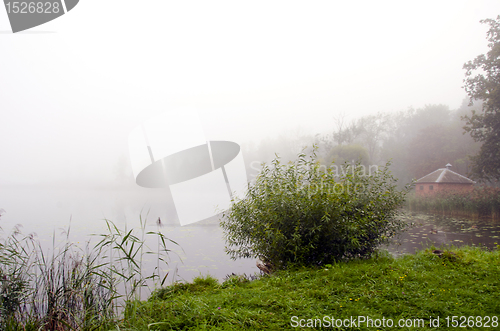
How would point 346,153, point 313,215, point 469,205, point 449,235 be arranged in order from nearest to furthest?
point 313,215
point 449,235
point 469,205
point 346,153

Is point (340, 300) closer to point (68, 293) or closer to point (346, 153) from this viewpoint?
point (68, 293)

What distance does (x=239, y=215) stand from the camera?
482 centimetres

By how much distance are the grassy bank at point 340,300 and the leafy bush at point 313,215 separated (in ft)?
1.86

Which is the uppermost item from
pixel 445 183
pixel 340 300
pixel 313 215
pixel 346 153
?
pixel 313 215

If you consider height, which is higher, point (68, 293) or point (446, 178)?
point (68, 293)

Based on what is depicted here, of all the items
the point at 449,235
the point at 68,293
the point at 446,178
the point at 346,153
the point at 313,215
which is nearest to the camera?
the point at 68,293

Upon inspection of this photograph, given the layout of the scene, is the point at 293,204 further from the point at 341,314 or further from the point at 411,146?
the point at 411,146

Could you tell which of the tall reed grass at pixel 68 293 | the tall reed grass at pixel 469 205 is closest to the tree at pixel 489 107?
the tall reed grass at pixel 469 205

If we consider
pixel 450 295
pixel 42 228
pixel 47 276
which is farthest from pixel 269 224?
pixel 42 228

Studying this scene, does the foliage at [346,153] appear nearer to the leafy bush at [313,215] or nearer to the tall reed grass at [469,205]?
the tall reed grass at [469,205]

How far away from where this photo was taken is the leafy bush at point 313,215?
4203 mm

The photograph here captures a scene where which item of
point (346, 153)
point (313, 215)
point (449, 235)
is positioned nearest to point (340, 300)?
point (313, 215)

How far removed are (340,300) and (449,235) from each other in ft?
30.2

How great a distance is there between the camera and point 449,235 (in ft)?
30.6
